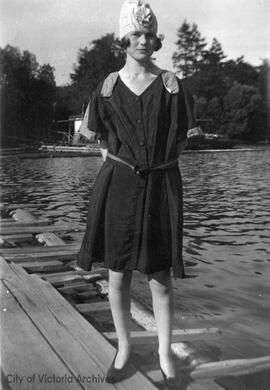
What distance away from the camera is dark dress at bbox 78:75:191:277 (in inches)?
114

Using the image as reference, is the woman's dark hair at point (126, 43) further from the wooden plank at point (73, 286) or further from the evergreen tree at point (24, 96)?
the evergreen tree at point (24, 96)

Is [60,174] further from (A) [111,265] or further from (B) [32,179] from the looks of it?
(A) [111,265]

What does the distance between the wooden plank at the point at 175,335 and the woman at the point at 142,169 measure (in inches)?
27.7

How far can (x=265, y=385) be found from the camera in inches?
143

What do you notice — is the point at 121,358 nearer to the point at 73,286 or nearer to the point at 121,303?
the point at 121,303

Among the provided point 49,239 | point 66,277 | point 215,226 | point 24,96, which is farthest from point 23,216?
point 24,96

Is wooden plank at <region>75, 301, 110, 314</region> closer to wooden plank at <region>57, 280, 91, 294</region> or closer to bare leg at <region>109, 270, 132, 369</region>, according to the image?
wooden plank at <region>57, 280, 91, 294</region>

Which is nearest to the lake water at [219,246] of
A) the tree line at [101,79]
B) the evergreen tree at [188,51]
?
the tree line at [101,79]

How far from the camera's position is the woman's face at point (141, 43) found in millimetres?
2895

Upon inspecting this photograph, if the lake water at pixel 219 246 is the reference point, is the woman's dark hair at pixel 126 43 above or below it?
above

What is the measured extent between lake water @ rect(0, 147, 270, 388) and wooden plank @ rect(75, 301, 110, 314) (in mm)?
711

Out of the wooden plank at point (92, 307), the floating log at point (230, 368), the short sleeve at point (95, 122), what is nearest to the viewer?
the short sleeve at point (95, 122)

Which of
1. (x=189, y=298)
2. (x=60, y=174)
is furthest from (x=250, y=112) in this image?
(x=189, y=298)

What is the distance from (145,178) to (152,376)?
115 cm
